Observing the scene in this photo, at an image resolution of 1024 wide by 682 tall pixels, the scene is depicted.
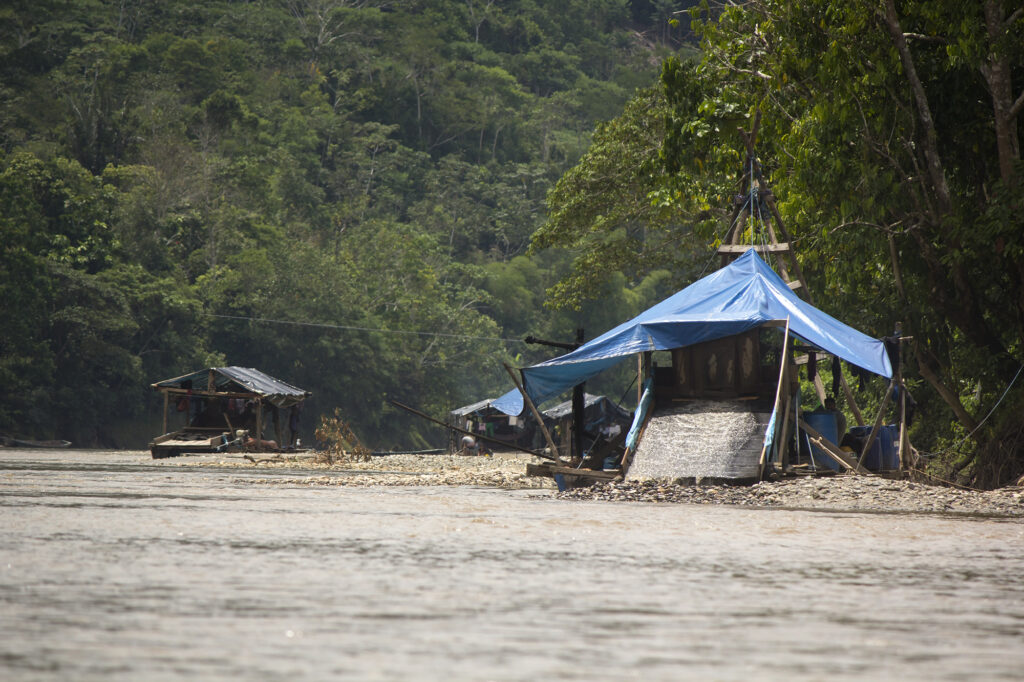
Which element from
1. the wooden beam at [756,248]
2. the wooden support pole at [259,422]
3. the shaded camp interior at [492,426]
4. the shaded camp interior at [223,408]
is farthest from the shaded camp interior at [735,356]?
the shaded camp interior at [492,426]

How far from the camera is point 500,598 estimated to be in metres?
6.29

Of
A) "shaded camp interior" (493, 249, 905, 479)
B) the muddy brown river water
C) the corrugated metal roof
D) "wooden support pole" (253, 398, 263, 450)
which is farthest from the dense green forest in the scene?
"wooden support pole" (253, 398, 263, 450)

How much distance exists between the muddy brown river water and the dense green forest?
710 centimetres

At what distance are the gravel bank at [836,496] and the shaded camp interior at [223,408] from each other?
21484 millimetres

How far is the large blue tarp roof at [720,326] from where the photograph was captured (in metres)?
16.8

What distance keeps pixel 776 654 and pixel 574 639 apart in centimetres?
78

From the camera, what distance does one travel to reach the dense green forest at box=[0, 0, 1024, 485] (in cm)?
1758

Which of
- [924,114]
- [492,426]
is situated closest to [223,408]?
[492,426]

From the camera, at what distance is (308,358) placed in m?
58.8

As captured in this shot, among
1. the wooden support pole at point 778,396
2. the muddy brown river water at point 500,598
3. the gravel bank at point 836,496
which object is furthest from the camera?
the wooden support pole at point 778,396

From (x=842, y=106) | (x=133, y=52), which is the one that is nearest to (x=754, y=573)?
(x=842, y=106)

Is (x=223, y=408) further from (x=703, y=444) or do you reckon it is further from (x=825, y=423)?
(x=703, y=444)

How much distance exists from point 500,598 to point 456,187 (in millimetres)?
75045

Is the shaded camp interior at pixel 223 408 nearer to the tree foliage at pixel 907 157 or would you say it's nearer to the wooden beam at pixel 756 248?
the tree foliage at pixel 907 157
